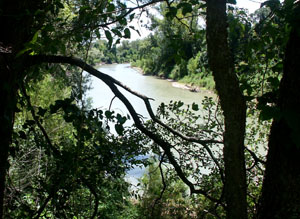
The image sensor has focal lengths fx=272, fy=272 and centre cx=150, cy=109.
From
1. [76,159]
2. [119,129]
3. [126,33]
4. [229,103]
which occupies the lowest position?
[76,159]

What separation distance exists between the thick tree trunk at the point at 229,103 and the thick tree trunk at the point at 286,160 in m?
0.14

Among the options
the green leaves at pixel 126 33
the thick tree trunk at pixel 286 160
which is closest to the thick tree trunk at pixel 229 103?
the thick tree trunk at pixel 286 160

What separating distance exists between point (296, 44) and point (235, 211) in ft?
1.91

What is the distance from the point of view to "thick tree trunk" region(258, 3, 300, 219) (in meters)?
0.74

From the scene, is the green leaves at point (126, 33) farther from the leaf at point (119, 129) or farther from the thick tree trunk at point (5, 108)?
the thick tree trunk at point (5, 108)

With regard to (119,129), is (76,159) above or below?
below

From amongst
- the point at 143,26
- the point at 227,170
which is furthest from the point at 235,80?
the point at 143,26

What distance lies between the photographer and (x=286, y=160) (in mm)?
761

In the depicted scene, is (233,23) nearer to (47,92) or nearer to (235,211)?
(235,211)

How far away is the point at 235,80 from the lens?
3.06 feet

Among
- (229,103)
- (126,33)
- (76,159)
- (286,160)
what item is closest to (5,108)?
(76,159)

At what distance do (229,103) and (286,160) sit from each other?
0.26m

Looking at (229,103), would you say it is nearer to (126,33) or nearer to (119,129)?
(119,129)

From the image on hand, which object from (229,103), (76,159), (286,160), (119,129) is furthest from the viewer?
(76,159)
